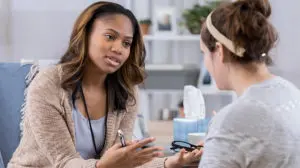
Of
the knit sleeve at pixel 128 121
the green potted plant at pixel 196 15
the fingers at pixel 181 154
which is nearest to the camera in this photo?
the fingers at pixel 181 154

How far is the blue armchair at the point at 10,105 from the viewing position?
178 centimetres

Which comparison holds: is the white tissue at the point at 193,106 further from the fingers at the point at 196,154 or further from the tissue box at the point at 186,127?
the fingers at the point at 196,154

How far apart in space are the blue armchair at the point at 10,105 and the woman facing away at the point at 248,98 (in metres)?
0.93

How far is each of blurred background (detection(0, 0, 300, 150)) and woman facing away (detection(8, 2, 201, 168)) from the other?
0.73 metres

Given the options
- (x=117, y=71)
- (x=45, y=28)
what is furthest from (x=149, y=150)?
(x=45, y=28)

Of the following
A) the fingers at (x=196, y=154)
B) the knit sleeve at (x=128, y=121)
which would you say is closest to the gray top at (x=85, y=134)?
the knit sleeve at (x=128, y=121)

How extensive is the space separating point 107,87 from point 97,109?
0.11 meters

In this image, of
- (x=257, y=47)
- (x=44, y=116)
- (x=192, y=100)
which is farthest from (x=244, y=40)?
(x=192, y=100)

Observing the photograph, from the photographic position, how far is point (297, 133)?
99cm

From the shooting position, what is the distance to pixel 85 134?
1.64 meters

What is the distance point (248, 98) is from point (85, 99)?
0.79m

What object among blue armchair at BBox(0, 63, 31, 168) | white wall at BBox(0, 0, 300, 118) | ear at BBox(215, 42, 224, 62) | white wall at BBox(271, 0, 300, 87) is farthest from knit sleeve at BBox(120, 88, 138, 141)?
white wall at BBox(271, 0, 300, 87)

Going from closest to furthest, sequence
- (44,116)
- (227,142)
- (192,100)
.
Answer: (227,142) → (44,116) → (192,100)

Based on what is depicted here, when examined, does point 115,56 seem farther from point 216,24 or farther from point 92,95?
point 216,24
